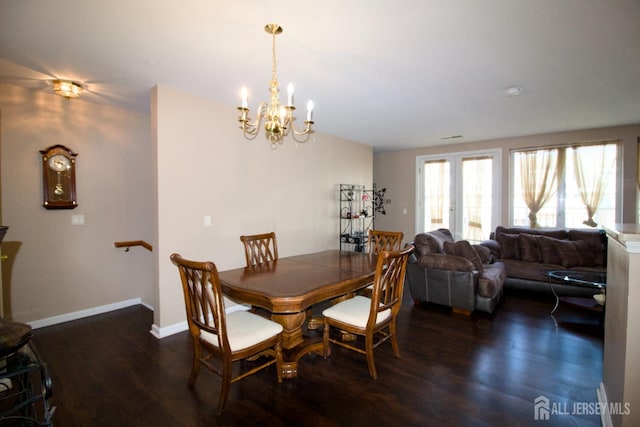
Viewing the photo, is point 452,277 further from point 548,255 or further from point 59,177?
point 59,177

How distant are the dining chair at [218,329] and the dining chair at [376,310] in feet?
1.76

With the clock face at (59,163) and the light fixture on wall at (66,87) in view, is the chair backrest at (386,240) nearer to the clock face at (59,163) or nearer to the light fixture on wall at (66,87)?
the light fixture on wall at (66,87)

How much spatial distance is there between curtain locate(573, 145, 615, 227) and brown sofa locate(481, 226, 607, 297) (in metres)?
0.70

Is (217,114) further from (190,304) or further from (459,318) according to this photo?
(459,318)

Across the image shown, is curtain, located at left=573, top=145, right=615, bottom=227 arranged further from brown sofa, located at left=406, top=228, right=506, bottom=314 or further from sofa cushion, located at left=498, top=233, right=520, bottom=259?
brown sofa, located at left=406, top=228, right=506, bottom=314

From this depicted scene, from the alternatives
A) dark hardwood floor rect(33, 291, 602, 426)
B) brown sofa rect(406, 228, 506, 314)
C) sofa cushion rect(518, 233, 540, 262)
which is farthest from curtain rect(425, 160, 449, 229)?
dark hardwood floor rect(33, 291, 602, 426)

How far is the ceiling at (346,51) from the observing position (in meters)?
1.81

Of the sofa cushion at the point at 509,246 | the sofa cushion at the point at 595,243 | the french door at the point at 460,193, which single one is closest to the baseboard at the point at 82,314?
the sofa cushion at the point at 509,246

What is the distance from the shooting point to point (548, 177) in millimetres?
5223

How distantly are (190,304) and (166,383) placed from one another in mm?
722

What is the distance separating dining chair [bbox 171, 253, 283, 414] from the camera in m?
1.80

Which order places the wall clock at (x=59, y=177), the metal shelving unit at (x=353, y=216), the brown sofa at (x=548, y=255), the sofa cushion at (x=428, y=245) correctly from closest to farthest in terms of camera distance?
the wall clock at (x=59, y=177) → the sofa cushion at (x=428, y=245) → the brown sofa at (x=548, y=255) → the metal shelving unit at (x=353, y=216)

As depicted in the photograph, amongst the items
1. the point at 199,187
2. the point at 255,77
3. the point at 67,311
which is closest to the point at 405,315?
the point at 199,187

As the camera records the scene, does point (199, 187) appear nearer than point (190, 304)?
No
